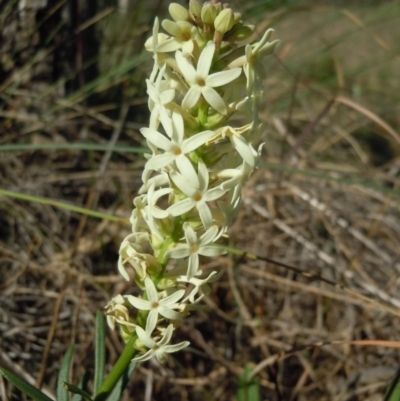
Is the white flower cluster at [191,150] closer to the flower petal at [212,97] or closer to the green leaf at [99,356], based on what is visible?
the flower petal at [212,97]

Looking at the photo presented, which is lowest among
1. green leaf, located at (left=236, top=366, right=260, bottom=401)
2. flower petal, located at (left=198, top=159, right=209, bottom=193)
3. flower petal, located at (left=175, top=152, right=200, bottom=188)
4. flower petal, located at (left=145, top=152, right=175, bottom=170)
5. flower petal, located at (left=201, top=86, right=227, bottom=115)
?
green leaf, located at (left=236, top=366, right=260, bottom=401)

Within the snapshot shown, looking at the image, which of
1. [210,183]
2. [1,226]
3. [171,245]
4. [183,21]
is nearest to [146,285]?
[171,245]

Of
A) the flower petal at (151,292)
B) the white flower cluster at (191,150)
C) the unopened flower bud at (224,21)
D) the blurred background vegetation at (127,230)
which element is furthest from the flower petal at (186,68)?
the blurred background vegetation at (127,230)

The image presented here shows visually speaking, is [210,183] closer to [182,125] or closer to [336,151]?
[182,125]

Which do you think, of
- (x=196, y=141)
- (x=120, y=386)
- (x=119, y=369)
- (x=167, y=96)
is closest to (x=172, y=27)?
(x=167, y=96)

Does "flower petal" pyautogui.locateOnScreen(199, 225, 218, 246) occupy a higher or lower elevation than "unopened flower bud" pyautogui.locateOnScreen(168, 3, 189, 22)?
lower

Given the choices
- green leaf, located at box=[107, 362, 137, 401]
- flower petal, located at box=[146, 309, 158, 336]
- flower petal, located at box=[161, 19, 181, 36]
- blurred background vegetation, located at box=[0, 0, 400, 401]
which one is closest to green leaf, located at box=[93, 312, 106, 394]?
green leaf, located at box=[107, 362, 137, 401]

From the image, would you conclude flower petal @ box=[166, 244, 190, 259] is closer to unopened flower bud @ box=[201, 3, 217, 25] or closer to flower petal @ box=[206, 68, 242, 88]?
flower petal @ box=[206, 68, 242, 88]
